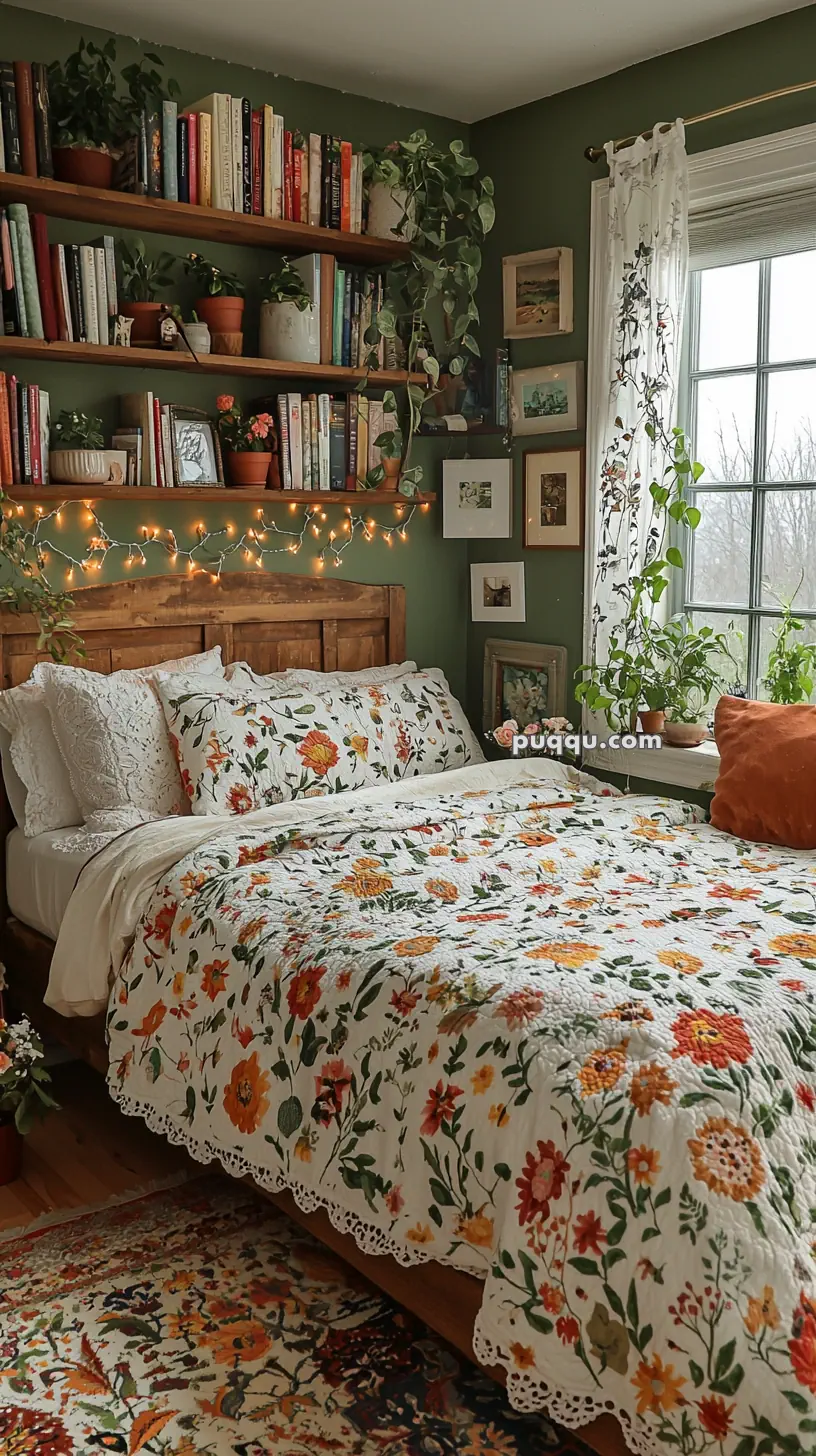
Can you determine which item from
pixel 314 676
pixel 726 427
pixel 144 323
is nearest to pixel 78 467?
pixel 144 323

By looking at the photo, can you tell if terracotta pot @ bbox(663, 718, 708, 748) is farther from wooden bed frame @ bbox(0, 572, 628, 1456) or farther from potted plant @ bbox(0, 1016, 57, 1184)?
potted plant @ bbox(0, 1016, 57, 1184)

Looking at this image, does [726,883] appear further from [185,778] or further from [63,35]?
[63,35]

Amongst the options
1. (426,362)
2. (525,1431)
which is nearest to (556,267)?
(426,362)

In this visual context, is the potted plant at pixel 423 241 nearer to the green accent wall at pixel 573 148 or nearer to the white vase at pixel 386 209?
the white vase at pixel 386 209

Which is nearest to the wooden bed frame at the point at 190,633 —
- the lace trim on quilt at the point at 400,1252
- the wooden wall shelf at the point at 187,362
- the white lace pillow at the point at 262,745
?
the lace trim on quilt at the point at 400,1252

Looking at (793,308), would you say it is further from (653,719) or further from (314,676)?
(314,676)

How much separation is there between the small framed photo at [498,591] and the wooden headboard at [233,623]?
286 mm

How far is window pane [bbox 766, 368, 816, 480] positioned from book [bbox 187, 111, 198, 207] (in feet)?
5.30

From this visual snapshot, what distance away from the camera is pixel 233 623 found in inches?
145

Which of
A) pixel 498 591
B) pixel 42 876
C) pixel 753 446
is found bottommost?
pixel 42 876

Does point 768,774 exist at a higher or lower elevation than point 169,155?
lower

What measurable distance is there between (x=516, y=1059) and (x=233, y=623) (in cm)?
206

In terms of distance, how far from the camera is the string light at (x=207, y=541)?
3.36 metres

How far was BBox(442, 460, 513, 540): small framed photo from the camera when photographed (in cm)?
410
